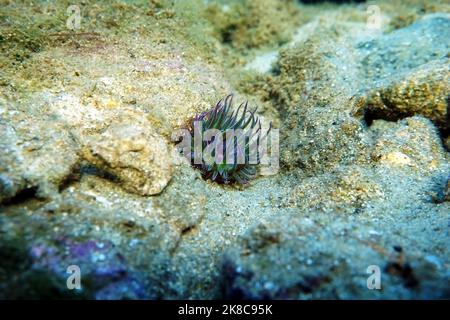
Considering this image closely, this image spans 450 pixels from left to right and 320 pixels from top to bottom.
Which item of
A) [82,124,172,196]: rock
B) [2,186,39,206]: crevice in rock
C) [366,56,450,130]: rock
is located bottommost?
[2,186,39,206]: crevice in rock

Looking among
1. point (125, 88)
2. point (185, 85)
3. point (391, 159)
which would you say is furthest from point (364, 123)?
point (125, 88)

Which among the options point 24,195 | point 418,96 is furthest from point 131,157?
point 418,96

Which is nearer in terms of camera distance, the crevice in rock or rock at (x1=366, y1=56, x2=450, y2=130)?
the crevice in rock

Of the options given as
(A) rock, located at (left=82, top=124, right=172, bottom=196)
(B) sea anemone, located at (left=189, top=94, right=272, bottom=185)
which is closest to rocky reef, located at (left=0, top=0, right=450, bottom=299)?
(A) rock, located at (left=82, top=124, right=172, bottom=196)

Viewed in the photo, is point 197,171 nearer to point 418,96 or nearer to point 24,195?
point 24,195

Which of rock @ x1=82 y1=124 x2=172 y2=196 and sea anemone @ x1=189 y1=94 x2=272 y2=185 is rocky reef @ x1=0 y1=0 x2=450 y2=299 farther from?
sea anemone @ x1=189 y1=94 x2=272 y2=185

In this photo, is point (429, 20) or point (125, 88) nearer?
point (125, 88)

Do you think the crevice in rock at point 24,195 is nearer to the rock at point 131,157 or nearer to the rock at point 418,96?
the rock at point 131,157
